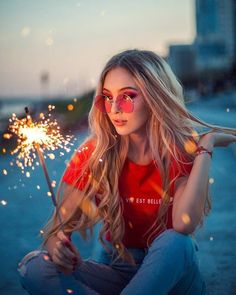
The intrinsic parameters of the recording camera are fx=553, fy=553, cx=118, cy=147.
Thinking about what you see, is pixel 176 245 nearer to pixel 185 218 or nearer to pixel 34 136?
pixel 185 218

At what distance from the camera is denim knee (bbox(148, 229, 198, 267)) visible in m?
2.65

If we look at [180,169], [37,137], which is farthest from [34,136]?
[180,169]

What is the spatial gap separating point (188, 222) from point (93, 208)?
0.63m

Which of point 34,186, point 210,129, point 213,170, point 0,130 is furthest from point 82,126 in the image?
point 210,129

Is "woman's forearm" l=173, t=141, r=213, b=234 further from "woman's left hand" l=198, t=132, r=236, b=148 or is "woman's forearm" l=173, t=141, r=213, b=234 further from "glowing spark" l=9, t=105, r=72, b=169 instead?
"glowing spark" l=9, t=105, r=72, b=169

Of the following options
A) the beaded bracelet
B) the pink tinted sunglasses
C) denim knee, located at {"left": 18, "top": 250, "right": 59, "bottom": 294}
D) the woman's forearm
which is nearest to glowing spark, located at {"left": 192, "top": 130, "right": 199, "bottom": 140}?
the beaded bracelet

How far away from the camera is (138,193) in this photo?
3082 mm

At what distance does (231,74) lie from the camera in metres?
94.1

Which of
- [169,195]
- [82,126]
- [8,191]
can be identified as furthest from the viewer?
[82,126]

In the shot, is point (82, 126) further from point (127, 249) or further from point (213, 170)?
point (127, 249)

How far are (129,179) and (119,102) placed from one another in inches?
17.4

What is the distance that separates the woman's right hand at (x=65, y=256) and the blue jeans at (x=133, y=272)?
71 millimetres

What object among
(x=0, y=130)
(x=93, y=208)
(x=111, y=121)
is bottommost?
(x=0, y=130)

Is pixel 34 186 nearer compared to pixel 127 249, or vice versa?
pixel 127 249
